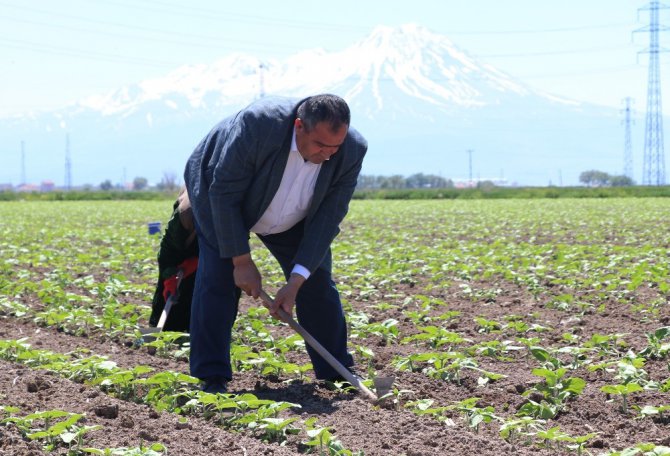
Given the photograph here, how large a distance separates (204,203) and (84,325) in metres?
2.29

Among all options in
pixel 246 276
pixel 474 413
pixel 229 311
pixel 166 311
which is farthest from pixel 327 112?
pixel 166 311

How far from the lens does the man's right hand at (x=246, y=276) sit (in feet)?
15.3

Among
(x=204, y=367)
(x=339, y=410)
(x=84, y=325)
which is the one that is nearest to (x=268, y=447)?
(x=339, y=410)

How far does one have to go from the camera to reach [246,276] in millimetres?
4688

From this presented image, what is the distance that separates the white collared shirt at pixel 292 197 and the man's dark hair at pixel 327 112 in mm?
275

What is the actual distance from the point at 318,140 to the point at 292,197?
21.2 inches

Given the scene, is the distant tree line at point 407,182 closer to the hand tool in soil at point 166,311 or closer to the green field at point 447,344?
the green field at point 447,344

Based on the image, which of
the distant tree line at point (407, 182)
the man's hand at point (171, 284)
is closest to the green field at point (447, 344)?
the man's hand at point (171, 284)

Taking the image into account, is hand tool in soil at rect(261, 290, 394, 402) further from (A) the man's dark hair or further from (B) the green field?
(A) the man's dark hair

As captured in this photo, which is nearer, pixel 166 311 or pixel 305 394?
pixel 305 394

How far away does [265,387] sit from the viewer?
4.96m

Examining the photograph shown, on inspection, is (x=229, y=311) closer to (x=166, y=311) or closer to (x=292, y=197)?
(x=292, y=197)

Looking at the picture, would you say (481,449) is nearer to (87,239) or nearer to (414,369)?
(414,369)

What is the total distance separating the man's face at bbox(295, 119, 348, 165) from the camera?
13.7 ft
